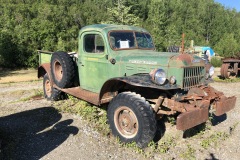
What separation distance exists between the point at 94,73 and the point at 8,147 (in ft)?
7.75

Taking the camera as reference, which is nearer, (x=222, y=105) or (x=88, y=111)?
(x=222, y=105)

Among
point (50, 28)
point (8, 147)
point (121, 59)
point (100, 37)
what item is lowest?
point (8, 147)

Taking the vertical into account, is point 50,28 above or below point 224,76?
above

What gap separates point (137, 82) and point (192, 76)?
114 centimetres

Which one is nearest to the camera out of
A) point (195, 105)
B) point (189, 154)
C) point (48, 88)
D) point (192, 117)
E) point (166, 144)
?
point (192, 117)

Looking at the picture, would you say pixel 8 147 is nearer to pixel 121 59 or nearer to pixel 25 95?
pixel 121 59

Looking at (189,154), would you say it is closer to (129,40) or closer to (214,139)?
(214,139)

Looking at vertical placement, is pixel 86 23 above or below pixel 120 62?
above

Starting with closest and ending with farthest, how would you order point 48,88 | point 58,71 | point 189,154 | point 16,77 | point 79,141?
point 189,154, point 79,141, point 58,71, point 48,88, point 16,77

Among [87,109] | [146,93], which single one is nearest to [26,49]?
[87,109]

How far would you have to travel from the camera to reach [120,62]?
16.8 feet

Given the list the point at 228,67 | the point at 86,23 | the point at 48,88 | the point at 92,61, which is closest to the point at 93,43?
the point at 92,61

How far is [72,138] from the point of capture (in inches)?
186

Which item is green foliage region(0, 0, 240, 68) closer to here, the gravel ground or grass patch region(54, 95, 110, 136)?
grass patch region(54, 95, 110, 136)
